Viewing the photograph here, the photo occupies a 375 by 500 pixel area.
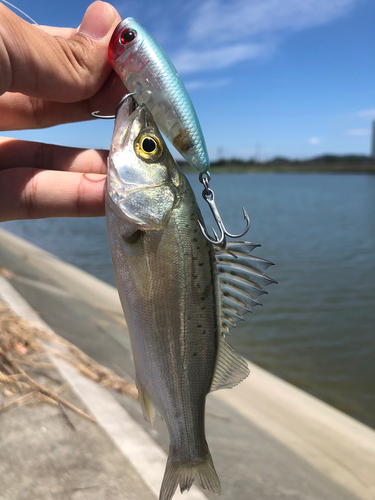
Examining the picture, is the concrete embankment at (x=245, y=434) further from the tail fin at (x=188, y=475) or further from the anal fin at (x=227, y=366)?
the anal fin at (x=227, y=366)

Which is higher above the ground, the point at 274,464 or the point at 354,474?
the point at 274,464

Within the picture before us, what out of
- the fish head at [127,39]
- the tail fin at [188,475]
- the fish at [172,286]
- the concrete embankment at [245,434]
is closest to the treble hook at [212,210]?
the fish at [172,286]

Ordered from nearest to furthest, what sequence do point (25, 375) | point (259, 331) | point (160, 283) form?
point (160, 283), point (25, 375), point (259, 331)

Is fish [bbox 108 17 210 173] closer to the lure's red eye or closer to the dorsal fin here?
the lure's red eye

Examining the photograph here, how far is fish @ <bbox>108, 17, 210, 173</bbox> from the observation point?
1.46m

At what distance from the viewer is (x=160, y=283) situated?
145 cm

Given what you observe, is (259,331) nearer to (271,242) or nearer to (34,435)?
(34,435)

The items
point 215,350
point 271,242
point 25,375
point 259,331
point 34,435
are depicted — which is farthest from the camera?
point 271,242

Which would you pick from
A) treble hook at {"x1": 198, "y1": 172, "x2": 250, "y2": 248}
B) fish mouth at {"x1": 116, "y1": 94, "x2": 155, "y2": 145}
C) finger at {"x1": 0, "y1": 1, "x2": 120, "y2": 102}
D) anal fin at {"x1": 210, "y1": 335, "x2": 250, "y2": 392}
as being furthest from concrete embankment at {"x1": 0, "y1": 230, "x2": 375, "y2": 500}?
finger at {"x1": 0, "y1": 1, "x2": 120, "y2": 102}

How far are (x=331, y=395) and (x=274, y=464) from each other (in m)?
3.79

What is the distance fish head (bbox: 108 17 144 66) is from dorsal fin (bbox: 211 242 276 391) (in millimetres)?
847

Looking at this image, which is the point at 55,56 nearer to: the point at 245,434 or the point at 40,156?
the point at 40,156

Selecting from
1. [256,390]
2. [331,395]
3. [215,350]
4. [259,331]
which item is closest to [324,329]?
[259,331]

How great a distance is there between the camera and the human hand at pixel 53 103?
5.74 feet
